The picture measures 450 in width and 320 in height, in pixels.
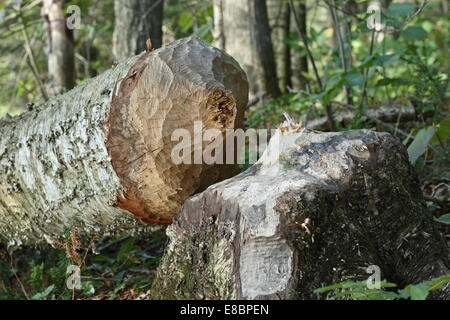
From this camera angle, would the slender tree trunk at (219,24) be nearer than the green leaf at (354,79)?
No

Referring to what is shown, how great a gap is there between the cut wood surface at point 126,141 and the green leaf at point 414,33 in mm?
2074

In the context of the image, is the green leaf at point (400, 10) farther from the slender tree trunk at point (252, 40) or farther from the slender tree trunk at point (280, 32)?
the slender tree trunk at point (280, 32)

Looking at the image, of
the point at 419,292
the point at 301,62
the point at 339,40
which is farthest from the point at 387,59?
the point at 301,62

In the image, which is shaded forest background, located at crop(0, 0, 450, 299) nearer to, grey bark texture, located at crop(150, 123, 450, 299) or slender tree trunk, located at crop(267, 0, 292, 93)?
slender tree trunk, located at crop(267, 0, 292, 93)

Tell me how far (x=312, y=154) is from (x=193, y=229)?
0.67 metres

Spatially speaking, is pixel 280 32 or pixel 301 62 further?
pixel 301 62

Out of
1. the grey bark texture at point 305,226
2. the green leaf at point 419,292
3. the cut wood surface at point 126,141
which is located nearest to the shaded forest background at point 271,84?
the cut wood surface at point 126,141

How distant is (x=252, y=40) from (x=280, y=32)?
3.63 ft

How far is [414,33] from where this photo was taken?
153 inches

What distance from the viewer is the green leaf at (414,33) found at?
386 cm

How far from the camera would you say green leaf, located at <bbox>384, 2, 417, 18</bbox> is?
11.3 feet

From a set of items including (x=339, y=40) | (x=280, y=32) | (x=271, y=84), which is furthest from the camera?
(x=280, y=32)

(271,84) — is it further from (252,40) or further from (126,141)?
(126,141)
